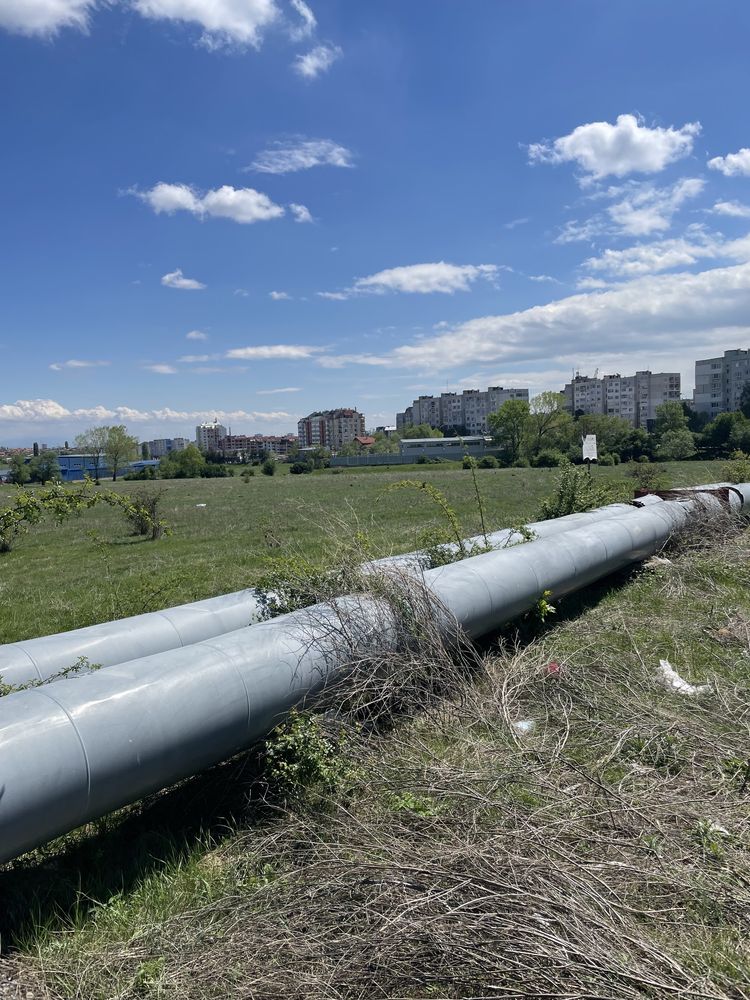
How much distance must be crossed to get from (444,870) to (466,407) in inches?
7069

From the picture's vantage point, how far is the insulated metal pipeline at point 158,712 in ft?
8.93

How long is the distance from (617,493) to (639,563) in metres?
3.17

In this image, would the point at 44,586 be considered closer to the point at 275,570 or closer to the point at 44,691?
the point at 275,570

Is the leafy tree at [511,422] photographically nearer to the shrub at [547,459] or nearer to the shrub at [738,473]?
the shrub at [547,459]

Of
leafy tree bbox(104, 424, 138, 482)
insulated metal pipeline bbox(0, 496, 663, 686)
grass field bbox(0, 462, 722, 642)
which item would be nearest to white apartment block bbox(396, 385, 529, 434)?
leafy tree bbox(104, 424, 138, 482)

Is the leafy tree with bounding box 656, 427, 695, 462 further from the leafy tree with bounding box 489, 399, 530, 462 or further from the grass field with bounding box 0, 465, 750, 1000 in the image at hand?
the grass field with bounding box 0, 465, 750, 1000

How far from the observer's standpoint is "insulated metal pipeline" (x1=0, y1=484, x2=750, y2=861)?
2.72 m

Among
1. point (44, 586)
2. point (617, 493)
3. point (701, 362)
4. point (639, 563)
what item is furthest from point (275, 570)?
point (701, 362)

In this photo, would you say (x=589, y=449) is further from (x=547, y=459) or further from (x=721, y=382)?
(x=721, y=382)

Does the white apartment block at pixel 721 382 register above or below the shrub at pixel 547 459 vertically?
above

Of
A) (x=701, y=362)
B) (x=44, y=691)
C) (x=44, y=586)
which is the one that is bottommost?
(x=44, y=586)

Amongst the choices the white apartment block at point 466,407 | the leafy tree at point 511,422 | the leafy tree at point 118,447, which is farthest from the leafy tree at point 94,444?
the white apartment block at point 466,407

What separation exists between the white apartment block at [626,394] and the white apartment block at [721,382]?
13.8m

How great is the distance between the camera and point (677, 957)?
2348 millimetres
